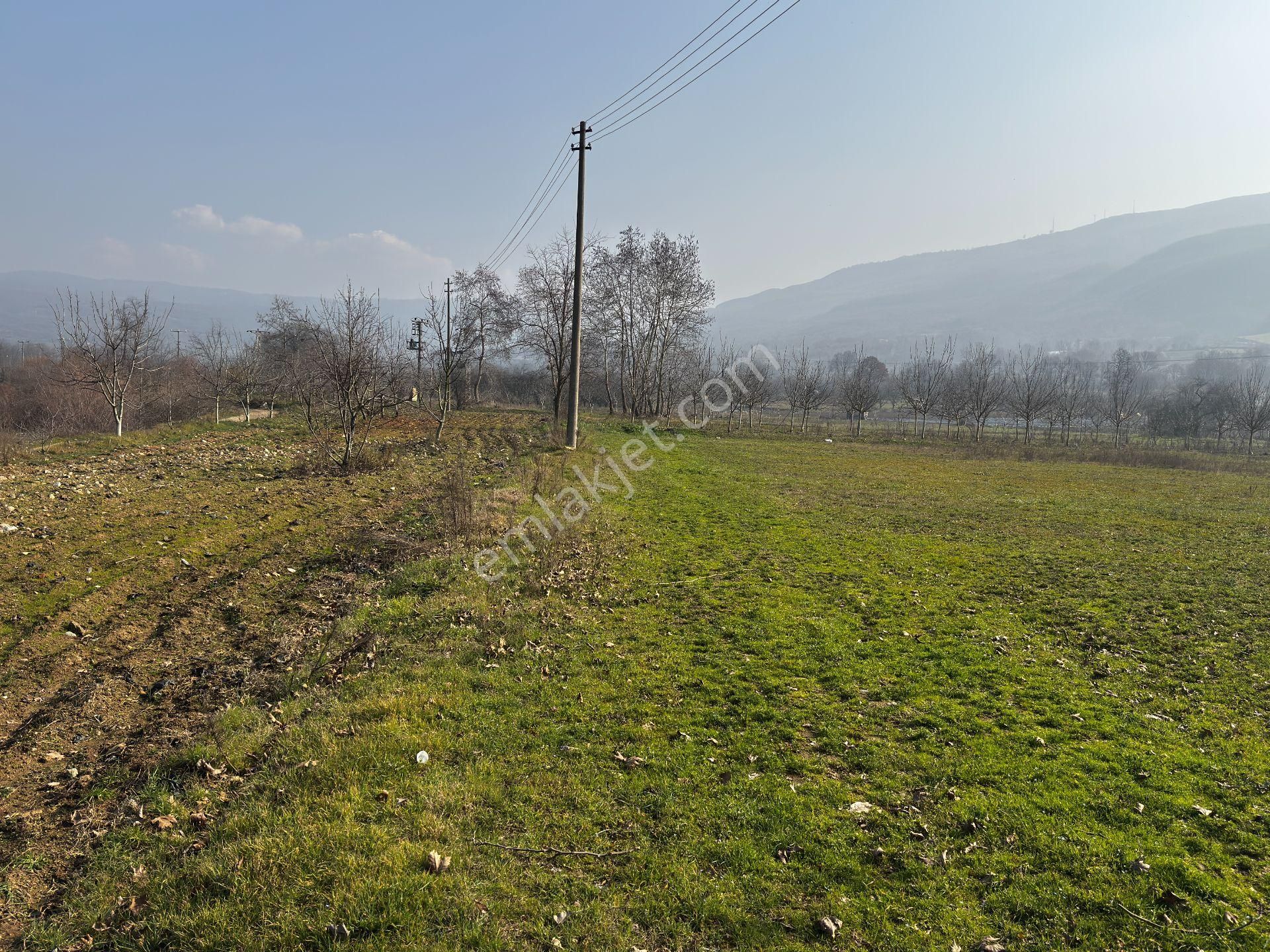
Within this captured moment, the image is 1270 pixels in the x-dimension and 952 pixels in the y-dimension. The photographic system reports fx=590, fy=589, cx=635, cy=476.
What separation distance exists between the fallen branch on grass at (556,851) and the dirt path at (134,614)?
2.58 meters

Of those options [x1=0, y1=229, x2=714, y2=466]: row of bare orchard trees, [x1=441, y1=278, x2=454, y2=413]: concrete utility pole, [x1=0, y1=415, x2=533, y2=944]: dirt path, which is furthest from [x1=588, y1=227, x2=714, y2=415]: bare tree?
[x1=0, y1=415, x2=533, y2=944]: dirt path

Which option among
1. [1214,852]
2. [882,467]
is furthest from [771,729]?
[882,467]

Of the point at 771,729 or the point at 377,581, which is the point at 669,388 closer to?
the point at 377,581

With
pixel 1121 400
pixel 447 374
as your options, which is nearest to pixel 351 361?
pixel 447 374

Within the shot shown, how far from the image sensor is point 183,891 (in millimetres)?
3436

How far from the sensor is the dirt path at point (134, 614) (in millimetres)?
4465

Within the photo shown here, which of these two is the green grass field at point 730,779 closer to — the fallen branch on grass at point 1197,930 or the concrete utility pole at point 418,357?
the fallen branch on grass at point 1197,930

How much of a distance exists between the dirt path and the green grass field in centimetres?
51

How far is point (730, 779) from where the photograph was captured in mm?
4527

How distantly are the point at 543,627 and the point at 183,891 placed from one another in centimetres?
436

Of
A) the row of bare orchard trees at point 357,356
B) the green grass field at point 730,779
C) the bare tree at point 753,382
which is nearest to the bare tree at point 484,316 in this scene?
the row of bare orchard trees at point 357,356

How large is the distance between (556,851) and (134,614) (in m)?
6.94

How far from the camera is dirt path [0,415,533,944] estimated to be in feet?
14.6

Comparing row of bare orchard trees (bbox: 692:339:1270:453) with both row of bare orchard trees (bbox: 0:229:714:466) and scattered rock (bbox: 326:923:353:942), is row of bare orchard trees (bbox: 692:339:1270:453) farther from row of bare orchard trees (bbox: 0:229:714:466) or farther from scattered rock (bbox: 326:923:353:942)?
scattered rock (bbox: 326:923:353:942)
